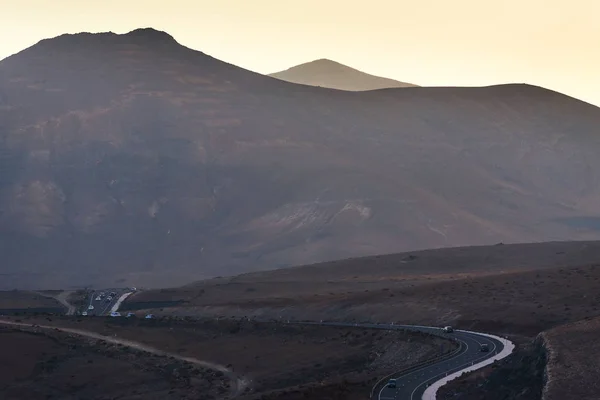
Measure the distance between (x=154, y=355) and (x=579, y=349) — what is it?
164 feet

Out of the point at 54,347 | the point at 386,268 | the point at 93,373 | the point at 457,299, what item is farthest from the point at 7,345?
the point at 386,268

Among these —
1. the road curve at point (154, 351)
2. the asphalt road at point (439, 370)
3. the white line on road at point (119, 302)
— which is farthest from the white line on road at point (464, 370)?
the white line on road at point (119, 302)

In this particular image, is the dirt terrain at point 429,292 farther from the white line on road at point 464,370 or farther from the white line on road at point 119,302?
the white line on road at point 464,370

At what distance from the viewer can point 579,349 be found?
59.2 m

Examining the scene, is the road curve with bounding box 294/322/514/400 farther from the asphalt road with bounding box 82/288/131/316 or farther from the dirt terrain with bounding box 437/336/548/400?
the asphalt road with bounding box 82/288/131/316

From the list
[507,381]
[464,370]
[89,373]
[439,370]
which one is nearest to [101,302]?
[89,373]

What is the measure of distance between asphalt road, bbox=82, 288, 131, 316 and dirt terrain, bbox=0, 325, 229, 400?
46.2 m

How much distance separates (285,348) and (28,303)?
75061 mm

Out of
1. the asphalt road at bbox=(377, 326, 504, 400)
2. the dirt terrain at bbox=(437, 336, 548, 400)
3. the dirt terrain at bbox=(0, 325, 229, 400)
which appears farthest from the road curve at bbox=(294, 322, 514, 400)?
the dirt terrain at bbox=(0, 325, 229, 400)

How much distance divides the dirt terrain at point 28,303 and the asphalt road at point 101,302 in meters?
4.33

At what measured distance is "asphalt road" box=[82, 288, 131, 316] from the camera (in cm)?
15575

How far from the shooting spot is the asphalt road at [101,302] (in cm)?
15575

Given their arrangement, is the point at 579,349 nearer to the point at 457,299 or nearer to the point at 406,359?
the point at 406,359

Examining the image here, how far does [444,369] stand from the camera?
68.9 m
